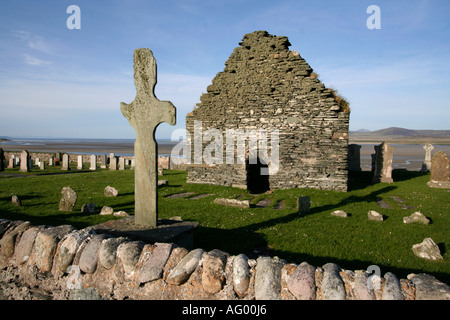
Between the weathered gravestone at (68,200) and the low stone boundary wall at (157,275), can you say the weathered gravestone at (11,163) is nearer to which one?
the weathered gravestone at (68,200)

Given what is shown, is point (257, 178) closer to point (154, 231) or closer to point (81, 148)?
point (154, 231)

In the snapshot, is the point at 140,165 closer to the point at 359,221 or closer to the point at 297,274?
the point at 297,274

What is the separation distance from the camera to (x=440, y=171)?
1365cm

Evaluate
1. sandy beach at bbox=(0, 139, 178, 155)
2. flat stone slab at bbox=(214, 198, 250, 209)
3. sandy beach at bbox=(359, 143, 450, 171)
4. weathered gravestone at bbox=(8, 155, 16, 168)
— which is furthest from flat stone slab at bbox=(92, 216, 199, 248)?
sandy beach at bbox=(0, 139, 178, 155)

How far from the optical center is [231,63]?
1445 centimetres

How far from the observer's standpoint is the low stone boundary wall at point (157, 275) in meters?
2.54

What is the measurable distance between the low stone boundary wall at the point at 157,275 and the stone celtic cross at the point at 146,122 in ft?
5.04

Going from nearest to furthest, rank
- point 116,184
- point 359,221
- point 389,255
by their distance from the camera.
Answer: point 389,255 → point 359,221 → point 116,184

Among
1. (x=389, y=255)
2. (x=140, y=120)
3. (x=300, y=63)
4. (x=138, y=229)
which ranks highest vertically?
(x=300, y=63)

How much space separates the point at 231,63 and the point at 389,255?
38.1ft

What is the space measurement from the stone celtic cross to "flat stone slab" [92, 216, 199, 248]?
0.75 ft

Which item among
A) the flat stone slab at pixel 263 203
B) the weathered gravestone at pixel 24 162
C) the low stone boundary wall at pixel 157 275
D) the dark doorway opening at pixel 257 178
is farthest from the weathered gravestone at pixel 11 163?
the low stone boundary wall at pixel 157 275
